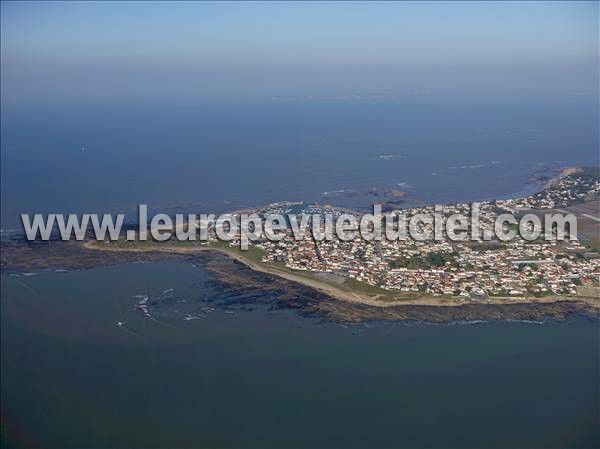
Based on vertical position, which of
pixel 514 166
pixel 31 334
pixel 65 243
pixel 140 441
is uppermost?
pixel 514 166

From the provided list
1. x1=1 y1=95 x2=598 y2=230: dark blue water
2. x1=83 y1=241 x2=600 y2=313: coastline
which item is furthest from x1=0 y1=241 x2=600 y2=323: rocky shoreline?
x1=1 y1=95 x2=598 y2=230: dark blue water

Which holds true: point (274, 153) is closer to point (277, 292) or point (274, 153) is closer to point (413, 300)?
point (277, 292)

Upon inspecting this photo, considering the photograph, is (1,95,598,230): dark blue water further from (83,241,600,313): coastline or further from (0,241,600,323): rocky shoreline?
(83,241,600,313): coastline

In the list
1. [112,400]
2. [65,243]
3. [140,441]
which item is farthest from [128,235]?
[140,441]

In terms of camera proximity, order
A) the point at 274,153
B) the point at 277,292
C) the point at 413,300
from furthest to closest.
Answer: the point at 274,153, the point at 277,292, the point at 413,300

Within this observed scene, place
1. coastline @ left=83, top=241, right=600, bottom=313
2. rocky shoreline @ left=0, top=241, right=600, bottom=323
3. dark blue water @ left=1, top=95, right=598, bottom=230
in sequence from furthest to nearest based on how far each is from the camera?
dark blue water @ left=1, top=95, right=598, bottom=230
coastline @ left=83, top=241, right=600, bottom=313
rocky shoreline @ left=0, top=241, right=600, bottom=323

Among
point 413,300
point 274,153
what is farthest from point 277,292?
point 274,153

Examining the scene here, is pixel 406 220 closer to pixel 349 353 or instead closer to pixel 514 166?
pixel 349 353

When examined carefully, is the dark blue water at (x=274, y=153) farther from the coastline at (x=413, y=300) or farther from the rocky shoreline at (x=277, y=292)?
the coastline at (x=413, y=300)

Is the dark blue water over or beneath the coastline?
over
